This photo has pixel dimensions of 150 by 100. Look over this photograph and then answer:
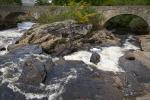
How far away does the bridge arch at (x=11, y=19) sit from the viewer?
68.1 meters

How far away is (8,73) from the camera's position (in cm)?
3362

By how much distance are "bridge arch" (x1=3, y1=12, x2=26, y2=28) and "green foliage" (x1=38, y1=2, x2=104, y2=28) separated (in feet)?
51.0

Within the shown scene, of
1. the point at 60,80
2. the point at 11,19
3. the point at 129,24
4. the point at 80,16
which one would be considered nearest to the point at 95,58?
the point at 60,80

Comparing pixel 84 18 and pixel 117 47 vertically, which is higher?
pixel 84 18

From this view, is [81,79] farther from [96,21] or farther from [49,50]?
[96,21]

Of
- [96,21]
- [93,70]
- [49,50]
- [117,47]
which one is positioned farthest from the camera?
[96,21]

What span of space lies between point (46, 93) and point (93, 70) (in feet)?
23.2

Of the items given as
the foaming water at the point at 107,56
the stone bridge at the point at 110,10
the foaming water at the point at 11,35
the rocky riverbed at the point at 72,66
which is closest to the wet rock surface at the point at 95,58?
the rocky riverbed at the point at 72,66

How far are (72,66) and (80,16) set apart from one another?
15.3 meters

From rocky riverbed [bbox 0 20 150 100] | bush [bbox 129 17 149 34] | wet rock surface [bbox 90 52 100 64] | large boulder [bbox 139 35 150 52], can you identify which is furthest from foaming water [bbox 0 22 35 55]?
bush [bbox 129 17 149 34]

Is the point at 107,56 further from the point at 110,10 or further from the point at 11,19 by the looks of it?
the point at 11,19

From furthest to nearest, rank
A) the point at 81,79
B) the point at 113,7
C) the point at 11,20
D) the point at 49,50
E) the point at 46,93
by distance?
the point at 11,20 → the point at 113,7 → the point at 49,50 → the point at 81,79 → the point at 46,93

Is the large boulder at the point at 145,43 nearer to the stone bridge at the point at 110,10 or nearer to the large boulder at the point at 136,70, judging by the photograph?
the large boulder at the point at 136,70

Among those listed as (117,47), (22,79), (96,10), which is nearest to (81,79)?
(22,79)
